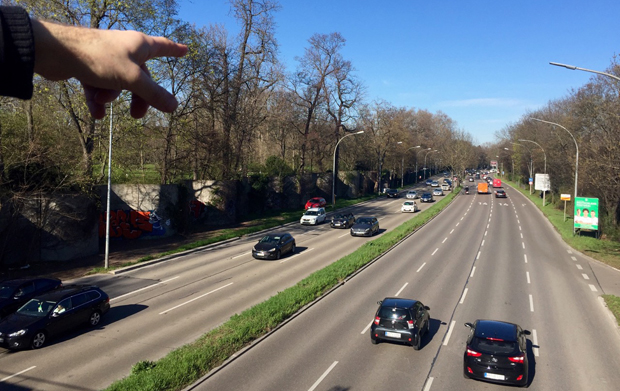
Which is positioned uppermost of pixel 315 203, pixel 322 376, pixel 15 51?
pixel 15 51

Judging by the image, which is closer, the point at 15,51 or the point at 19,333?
the point at 15,51

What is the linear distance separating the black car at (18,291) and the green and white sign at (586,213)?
36.8 m

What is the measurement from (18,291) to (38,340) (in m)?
4.09

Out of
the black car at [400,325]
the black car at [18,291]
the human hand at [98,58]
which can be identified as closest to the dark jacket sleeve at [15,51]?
the human hand at [98,58]

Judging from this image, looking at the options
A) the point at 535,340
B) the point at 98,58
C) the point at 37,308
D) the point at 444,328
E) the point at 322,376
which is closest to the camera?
the point at 98,58

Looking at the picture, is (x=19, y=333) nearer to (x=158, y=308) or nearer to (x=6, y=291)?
(x=6, y=291)

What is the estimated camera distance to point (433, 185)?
3905 inches

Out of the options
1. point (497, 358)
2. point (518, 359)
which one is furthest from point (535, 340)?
point (497, 358)

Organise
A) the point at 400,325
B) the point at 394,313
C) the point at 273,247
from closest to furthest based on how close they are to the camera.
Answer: the point at 400,325 < the point at 394,313 < the point at 273,247

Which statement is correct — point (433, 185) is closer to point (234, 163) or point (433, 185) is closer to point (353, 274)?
point (234, 163)

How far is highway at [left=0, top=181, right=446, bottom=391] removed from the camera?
1166 centimetres

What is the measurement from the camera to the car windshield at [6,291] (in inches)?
637

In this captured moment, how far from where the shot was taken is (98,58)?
102 inches

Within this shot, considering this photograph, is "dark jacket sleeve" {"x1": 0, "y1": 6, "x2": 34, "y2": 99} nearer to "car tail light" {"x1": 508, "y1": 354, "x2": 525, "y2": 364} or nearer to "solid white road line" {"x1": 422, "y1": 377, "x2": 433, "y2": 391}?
"solid white road line" {"x1": 422, "y1": 377, "x2": 433, "y2": 391}
